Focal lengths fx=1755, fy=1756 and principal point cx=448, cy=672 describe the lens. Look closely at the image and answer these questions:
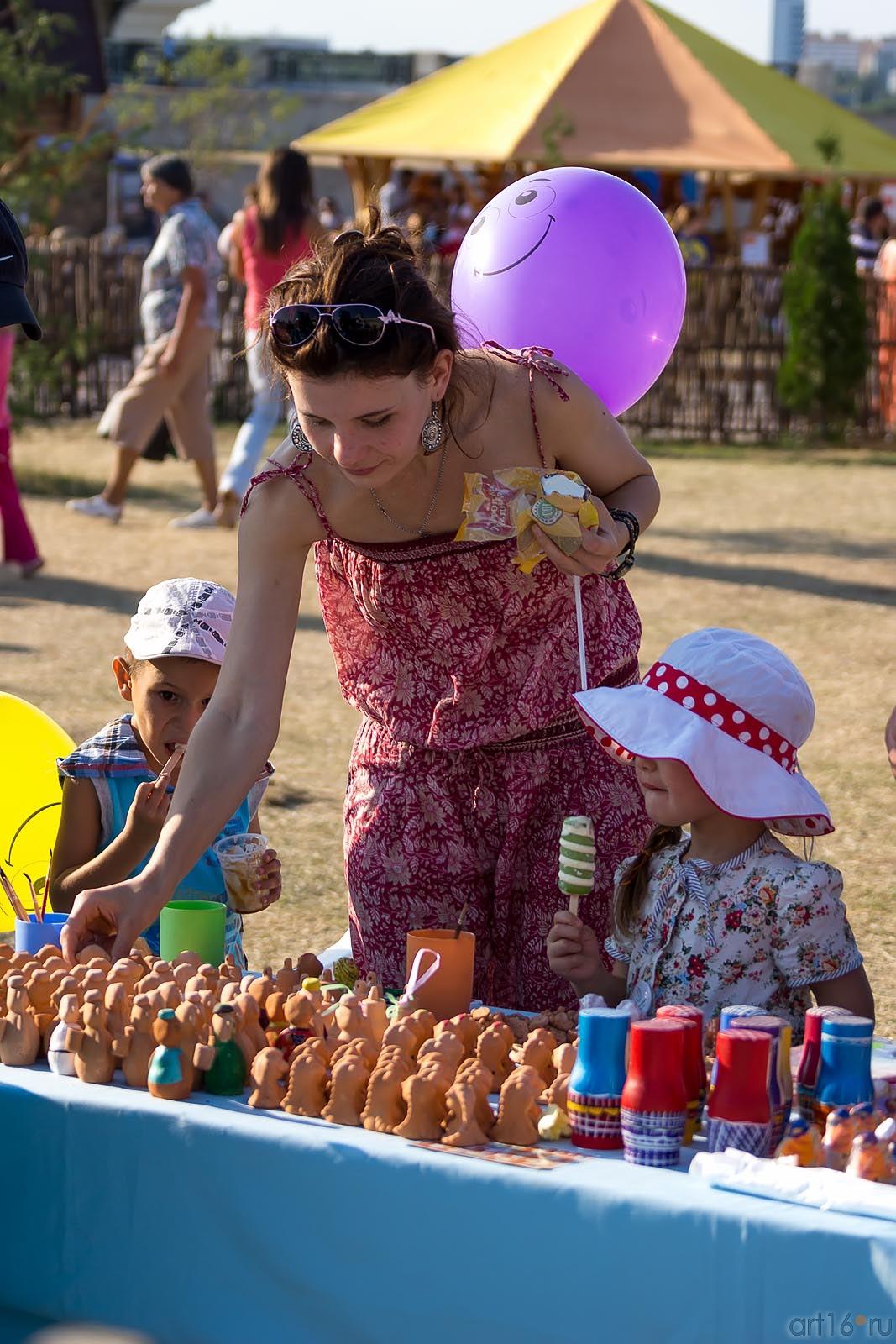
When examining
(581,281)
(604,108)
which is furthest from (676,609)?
(604,108)

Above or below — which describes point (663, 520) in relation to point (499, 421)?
below

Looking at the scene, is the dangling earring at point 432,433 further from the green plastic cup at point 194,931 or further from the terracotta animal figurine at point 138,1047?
the terracotta animal figurine at point 138,1047

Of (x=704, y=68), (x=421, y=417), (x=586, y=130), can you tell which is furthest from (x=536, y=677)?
(x=704, y=68)

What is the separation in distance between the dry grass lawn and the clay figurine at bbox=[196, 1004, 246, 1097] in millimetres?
2048

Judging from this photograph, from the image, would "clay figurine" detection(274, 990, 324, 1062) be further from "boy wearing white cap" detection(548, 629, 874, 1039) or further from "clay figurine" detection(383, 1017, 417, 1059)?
"boy wearing white cap" detection(548, 629, 874, 1039)

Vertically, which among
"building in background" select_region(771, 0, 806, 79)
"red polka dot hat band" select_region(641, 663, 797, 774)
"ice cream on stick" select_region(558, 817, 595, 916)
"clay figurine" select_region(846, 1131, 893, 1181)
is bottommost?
"clay figurine" select_region(846, 1131, 893, 1181)

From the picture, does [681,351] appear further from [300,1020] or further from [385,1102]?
[385,1102]

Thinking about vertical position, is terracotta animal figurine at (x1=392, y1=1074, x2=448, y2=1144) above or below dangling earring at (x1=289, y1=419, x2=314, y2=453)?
below

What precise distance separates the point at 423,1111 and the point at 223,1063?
0.32 meters

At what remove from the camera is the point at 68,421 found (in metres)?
15.6

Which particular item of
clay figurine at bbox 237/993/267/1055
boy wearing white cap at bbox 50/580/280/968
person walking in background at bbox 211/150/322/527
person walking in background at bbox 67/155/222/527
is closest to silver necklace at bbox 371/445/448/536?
boy wearing white cap at bbox 50/580/280/968

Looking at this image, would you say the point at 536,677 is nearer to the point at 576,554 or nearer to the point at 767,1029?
the point at 576,554

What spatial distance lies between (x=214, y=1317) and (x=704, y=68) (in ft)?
67.3

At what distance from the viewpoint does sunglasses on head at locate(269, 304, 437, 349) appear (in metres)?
2.56
